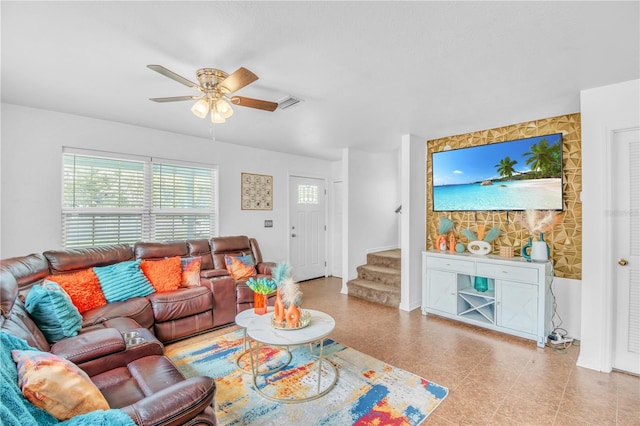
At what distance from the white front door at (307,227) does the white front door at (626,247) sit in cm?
413

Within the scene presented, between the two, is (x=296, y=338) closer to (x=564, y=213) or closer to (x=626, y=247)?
(x=626, y=247)

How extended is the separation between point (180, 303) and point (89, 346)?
4.14ft

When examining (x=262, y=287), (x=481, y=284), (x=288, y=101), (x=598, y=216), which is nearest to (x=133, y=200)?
(x=262, y=287)

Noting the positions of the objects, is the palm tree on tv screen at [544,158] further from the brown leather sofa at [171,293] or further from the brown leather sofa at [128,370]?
the brown leather sofa at [128,370]

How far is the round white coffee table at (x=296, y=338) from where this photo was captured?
79.9 inches

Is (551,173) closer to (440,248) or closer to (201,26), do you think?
(440,248)

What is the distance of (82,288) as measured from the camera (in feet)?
8.50

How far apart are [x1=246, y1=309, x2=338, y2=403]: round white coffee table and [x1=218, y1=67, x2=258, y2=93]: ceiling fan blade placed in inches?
68.0

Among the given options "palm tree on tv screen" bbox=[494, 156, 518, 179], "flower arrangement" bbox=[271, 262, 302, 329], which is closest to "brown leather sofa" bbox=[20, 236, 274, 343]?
"flower arrangement" bbox=[271, 262, 302, 329]

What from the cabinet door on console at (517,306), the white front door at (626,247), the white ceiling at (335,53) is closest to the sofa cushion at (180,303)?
the white ceiling at (335,53)

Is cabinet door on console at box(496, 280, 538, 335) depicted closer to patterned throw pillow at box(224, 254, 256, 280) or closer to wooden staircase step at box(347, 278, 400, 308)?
wooden staircase step at box(347, 278, 400, 308)

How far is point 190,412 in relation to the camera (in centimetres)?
119

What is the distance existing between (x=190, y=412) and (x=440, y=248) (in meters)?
3.49

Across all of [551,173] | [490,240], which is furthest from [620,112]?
[490,240]
